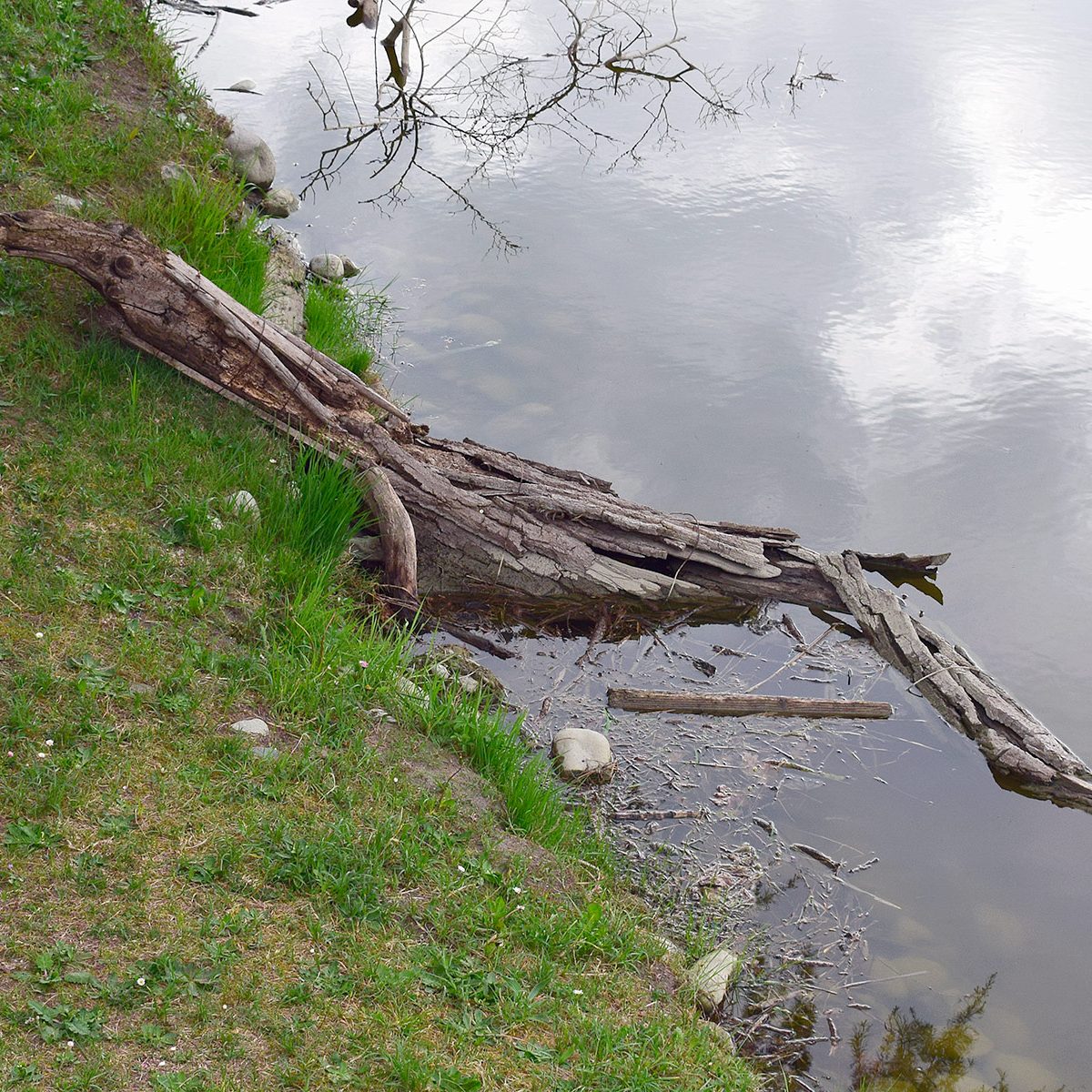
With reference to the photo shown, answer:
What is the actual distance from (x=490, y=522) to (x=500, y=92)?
8.34m

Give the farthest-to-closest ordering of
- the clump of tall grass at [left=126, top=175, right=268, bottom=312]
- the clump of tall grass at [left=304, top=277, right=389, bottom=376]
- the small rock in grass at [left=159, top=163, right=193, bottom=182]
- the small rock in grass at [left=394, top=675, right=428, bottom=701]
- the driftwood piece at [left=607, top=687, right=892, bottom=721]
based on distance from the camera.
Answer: the clump of tall grass at [left=304, top=277, right=389, bottom=376] < the small rock in grass at [left=159, top=163, right=193, bottom=182] < the clump of tall grass at [left=126, top=175, right=268, bottom=312] < the driftwood piece at [left=607, top=687, right=892, bottom=721] < the small rock in grass at [left=394, top=675, right=428, bottom=701]

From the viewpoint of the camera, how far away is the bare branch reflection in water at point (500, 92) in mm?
10836

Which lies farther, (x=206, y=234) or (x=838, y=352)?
(x=838, y=352)

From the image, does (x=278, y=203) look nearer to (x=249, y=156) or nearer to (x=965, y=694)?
(x=249, y=156)

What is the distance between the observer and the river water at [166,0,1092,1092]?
187 inches

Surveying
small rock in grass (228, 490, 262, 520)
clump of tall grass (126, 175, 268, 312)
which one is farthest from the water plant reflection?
clump of tall grass (126, 175, 268, 312)

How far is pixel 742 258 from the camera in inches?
380

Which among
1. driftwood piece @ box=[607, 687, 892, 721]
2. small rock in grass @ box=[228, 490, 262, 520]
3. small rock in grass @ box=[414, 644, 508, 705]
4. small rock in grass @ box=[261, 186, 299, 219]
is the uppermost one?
small rock in grass @ box=[261, 186, 299, 219]

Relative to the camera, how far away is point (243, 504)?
4.80 m

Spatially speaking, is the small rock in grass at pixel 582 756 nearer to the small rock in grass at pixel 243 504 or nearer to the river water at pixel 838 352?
the river water at pixel 838 352

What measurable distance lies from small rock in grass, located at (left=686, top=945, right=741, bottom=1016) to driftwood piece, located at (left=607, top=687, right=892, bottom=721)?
148 cm

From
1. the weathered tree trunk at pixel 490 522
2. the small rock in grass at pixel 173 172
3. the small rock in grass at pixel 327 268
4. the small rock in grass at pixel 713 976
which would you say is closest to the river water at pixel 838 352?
the weathered tree trunk at pixel 490 522

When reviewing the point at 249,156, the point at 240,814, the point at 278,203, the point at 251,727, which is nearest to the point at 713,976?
the point at 240,814

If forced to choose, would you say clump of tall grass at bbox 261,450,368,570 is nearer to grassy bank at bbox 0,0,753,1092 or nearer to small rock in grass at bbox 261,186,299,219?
grassy bank at bbox 0,0,753,1092
